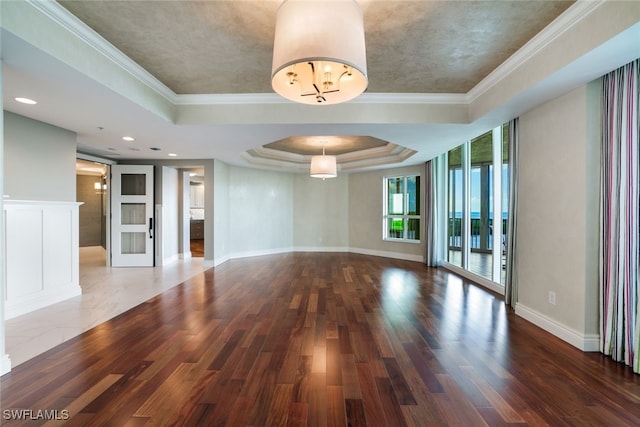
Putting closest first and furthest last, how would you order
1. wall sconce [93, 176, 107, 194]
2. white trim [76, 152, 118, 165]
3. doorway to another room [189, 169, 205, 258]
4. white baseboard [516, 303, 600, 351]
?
white baseboard [516, 303, 600, 351] → white trim [76, 152, 118, 165] → wall sconce [93, 176, 107, 194] → doorway to another room [189, 169, 205, 258]

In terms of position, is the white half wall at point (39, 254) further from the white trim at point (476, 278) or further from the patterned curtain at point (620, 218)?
the white trim at point (476, 278)

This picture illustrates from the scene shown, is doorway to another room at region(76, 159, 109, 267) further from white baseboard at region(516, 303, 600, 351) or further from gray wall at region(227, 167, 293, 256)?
white baseboard at region(516, 303, 600, 351)

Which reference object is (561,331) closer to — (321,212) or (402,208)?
(402,208)

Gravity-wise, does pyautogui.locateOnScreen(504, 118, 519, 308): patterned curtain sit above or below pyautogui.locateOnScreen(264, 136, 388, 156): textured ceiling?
below

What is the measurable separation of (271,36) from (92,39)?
158 cm

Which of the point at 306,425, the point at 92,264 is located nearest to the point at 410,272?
the point at 306,425

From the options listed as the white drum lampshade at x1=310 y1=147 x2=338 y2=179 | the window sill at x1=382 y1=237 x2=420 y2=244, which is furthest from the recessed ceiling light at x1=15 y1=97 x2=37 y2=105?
the window sill at x1=382 y1=237 x2=420 y2=244

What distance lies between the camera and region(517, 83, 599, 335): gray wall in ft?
9.50

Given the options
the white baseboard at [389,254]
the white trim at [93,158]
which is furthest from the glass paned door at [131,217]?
the white baseboard at [389,254]

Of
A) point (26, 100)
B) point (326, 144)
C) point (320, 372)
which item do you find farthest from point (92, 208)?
point (320, 372)

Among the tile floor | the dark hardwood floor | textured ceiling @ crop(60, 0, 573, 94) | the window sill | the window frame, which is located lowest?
the dark hardwood floor

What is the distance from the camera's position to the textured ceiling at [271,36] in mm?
2391

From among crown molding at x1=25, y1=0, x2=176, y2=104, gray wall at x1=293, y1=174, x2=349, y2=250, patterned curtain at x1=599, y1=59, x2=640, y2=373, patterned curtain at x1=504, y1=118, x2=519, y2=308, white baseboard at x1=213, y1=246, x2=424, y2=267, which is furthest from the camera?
gray wall at x1=293, y1=174, x2=349, y2=250

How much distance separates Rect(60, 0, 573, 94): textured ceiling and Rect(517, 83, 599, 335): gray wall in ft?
3.04
